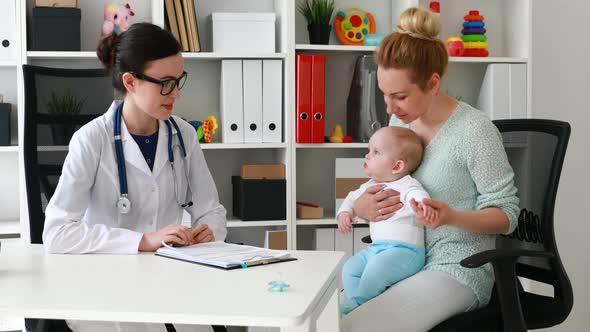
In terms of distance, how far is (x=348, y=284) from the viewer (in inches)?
82.9

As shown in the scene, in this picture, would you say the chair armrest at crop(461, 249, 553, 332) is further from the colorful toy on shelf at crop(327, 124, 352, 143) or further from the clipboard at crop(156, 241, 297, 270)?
the colorful toy on shelf at crop(327, 124, 352, 143)

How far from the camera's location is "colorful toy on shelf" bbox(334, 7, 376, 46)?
145 inches

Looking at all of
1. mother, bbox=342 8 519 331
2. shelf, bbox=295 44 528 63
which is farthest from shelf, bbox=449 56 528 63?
mother, bbox=342 8 519 331

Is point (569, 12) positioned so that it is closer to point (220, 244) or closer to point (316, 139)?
point (316, 139)

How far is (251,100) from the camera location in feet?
11.3

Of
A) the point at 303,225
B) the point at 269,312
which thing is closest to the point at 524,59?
the point at 303,225

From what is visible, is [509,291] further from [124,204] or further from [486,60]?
[486,60]

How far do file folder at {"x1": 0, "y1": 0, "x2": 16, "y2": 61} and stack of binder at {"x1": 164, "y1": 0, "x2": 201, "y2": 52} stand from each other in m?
0.66

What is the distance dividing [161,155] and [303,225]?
158 cm

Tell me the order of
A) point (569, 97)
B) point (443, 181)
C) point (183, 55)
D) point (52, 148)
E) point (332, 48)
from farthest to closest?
point (569, 97)
point (332, 48)
point (183, 55)
point (52, 148)
point (443, 181)

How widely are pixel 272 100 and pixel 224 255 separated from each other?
5.57ft

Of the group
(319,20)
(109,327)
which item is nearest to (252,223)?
(319,20)

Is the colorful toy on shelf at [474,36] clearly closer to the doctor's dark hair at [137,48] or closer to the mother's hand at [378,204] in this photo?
the mother's hand at [378,204]

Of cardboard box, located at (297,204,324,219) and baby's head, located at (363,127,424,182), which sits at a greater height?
baby's head, located at (363,127,424,182)
